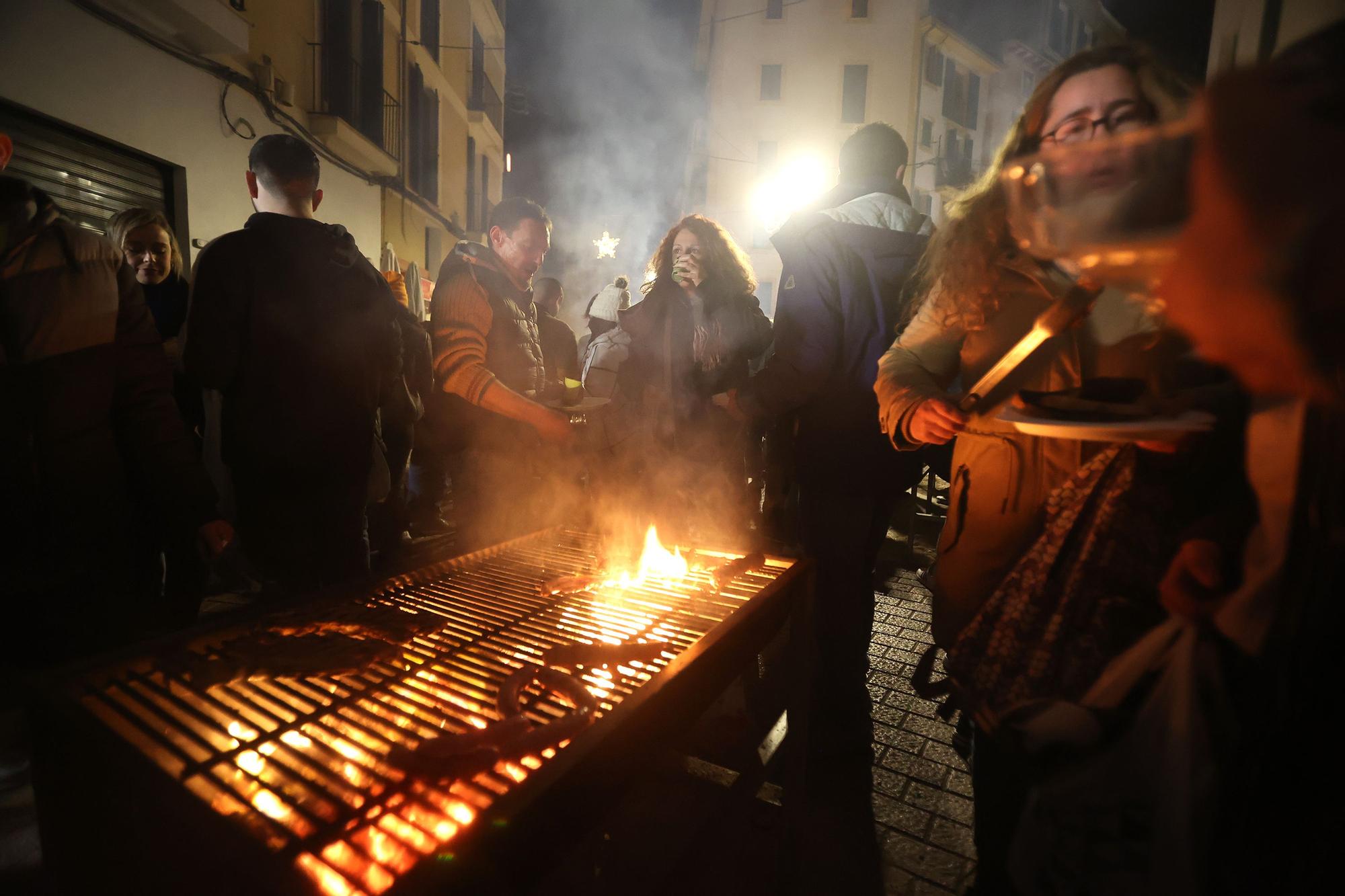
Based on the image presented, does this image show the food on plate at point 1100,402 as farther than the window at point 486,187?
No

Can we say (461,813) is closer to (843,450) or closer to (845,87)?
(843,450)

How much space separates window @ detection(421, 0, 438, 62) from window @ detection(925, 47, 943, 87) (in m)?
20.8

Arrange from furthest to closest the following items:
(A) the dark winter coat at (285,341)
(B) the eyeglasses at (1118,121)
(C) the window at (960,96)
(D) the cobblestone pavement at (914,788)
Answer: (C) the window at (960,96) < (A) the dark winter coat at (285,341) < (D) the cobblestone pavement at (914,788) < (B) the eyeglasses at (1118,121)

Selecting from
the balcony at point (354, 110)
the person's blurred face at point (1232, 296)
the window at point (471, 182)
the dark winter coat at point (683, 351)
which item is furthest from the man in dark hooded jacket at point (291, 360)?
the window at point (471, 182)

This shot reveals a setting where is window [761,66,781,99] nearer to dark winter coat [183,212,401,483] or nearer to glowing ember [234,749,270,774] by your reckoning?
dark winter coat [183,212,401,483]

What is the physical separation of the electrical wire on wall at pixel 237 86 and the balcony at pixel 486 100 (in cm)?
867

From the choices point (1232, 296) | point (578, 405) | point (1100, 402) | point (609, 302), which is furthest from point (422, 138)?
point (1232, 296)

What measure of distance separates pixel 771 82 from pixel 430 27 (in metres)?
17.8

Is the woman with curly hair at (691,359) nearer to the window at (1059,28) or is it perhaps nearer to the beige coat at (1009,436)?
the beige coat at (1009,436)

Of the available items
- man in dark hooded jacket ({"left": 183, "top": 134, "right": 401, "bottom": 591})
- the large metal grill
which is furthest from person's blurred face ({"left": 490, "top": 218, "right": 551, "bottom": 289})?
the large metal grill

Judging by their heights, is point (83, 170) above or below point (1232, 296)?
above

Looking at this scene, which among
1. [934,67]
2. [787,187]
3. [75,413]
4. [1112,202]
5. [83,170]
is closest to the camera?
[1112,202]

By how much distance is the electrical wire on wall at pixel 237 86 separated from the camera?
6.11 meters

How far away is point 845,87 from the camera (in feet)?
90.1
